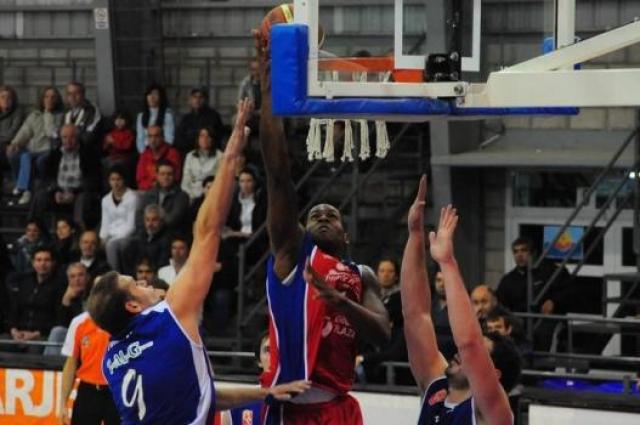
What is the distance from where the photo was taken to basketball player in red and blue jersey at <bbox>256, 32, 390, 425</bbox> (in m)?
7.70

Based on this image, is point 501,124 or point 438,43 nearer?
point 438,43

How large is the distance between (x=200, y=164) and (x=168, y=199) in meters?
0.46

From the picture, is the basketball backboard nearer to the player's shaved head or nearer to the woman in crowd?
the player's shaved head

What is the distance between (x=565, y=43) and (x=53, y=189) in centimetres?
1087

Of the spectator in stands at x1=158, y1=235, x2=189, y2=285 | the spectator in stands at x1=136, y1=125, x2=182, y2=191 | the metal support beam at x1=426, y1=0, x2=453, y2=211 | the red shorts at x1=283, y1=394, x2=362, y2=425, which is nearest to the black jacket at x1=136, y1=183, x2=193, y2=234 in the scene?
the spectator in stands at x1=136, y1=125, x2=182, y2=191

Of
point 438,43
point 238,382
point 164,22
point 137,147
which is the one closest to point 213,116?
point 137,147

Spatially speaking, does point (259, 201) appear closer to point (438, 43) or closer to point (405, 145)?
point (405, 145)

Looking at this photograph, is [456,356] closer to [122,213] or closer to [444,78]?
[444,78]

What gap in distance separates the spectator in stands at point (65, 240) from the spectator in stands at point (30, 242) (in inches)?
7.5

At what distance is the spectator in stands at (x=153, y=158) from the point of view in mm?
16672

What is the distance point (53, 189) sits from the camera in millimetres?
17500

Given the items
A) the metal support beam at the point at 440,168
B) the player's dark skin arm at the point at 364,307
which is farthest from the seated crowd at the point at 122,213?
the player's dark skin arm at the point at 364,307

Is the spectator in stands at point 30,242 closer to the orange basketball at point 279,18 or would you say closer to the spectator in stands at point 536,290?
the spectator in stands at point 536,290

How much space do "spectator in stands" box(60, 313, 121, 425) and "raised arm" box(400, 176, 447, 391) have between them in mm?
4840
